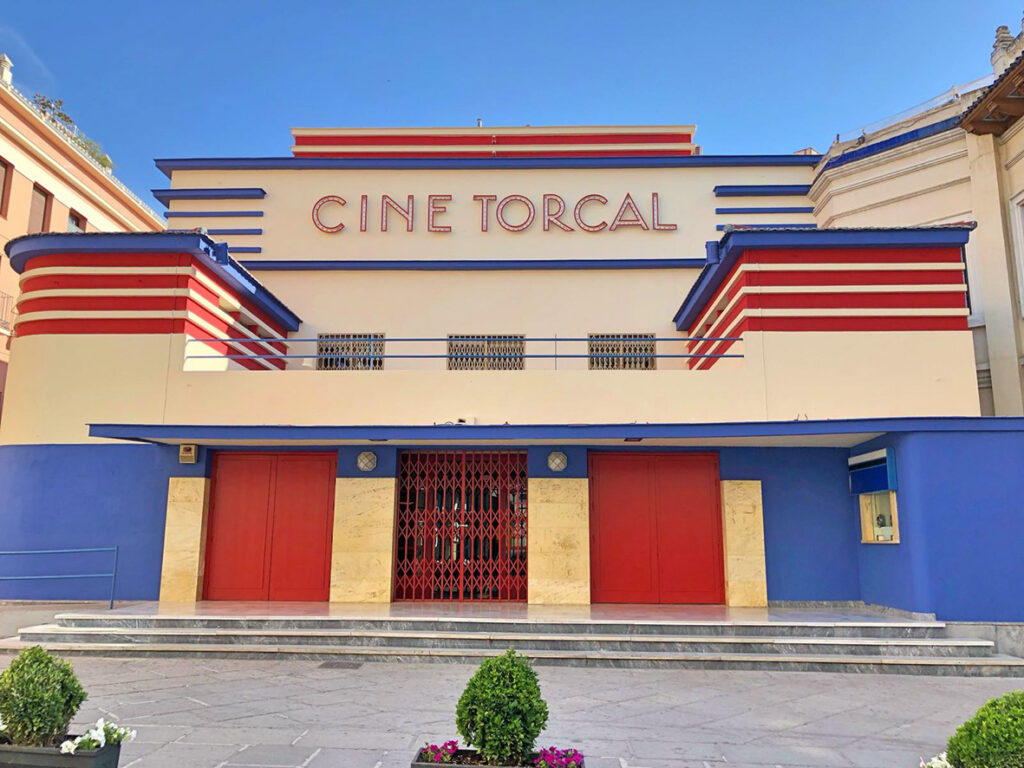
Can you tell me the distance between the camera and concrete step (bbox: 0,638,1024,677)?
30.6ft

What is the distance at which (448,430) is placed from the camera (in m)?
11.5

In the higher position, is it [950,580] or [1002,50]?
[1002,50]

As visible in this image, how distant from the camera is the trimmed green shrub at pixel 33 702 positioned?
4754 millimetres

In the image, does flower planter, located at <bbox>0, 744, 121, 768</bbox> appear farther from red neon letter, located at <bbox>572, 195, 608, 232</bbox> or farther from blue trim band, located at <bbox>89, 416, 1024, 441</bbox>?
red neon letter, located at <bbox>572, 195, 608, 232</bbox>

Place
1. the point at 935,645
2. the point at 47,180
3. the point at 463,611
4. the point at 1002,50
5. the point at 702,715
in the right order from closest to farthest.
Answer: the point at 702,715 < the point at 935,645 < the point at 463,611 < the point at 1002,50 < the point at 47,180

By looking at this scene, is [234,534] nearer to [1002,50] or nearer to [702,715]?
[702,715]

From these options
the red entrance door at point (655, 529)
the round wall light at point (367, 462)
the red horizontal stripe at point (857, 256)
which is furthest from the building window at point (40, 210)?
the red horizontal stripe at point (857, 256)

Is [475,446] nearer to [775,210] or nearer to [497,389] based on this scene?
[497,389]

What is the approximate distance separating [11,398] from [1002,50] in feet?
71.1

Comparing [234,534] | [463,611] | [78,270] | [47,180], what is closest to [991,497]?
[463,611]

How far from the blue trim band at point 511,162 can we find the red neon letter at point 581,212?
0.83 meters

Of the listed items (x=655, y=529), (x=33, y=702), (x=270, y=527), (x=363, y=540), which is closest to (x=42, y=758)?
(x=33, y=702)

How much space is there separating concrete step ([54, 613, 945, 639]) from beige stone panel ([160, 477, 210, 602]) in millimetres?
1618

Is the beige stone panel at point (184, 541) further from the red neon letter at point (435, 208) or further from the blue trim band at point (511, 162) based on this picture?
the blue trim band at point (511, 162)
